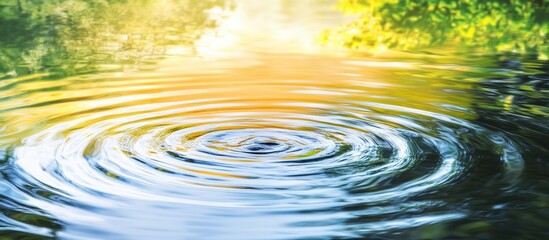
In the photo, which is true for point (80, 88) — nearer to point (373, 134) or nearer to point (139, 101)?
point (139, 101)

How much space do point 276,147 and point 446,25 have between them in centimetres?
1090

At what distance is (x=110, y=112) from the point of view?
6406mm

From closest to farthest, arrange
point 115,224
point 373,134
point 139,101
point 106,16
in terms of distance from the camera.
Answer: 1. point 115,224
2. point 373,134
3. point 139,101
4. point 106,16

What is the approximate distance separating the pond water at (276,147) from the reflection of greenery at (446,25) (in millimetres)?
1964

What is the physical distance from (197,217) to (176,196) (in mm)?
334

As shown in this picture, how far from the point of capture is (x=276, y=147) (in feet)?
16.9

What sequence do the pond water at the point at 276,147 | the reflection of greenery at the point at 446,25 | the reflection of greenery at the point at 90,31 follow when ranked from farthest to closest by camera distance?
the reflection of greenery at the point at 446,25
the reflection of greenery at the point at 90,31
the pond water at the point at 276,147

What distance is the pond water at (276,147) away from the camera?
3.72 m

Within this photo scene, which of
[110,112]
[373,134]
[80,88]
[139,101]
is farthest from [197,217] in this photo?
[80,88]

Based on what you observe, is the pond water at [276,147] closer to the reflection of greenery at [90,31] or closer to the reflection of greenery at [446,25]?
the reflection of greenery at [90,31]

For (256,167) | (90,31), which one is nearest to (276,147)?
(256,167)

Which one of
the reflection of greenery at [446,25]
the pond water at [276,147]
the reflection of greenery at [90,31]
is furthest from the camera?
the reflection of greenery at [446,25]

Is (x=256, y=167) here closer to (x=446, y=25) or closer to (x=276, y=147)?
(x=276, y=147)

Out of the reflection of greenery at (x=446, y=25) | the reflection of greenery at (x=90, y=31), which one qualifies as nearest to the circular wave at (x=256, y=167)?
the reflection of greenery at (x=90, y=31)
